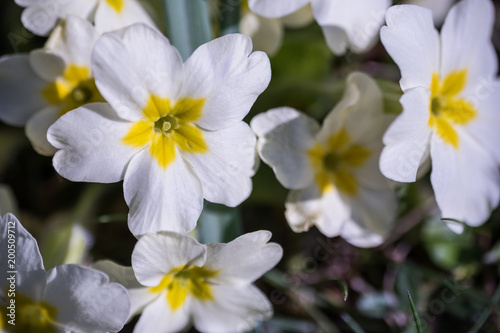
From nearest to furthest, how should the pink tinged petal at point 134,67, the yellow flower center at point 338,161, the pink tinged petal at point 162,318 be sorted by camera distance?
the pink tinged petal at point 134,67, the pink tinged petal at point 162,318, the yellow flower center at point 338,161

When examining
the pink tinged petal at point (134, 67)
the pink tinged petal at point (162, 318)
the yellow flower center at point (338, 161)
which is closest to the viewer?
the pink tinged petal at point (134, 67)

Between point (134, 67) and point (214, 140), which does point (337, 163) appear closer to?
point (214, 140)

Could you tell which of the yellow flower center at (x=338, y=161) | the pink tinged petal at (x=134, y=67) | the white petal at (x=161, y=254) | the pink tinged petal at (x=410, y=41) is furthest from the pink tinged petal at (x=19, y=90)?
the pink tinged petal at (x=410, y=41)

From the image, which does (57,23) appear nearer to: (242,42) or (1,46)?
(242,42)

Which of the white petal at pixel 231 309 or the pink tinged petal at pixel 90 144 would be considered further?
the white petal at pixel 231 309

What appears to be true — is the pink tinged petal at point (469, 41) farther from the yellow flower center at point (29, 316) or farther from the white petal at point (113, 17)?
the yellow flower center at point (29, 316)

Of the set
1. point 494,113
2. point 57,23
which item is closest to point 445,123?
point 494,113

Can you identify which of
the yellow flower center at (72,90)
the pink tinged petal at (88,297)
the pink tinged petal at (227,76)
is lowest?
the pink tinged petal at (88,297)
